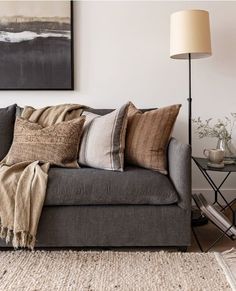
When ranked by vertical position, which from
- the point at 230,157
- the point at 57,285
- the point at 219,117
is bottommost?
the point at 57,285

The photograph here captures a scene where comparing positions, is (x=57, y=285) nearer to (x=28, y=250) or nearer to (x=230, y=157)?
(x=28, y=250)

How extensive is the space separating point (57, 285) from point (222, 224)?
102 cm

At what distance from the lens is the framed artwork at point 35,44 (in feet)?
9.12

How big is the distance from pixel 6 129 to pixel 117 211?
41.5 inches

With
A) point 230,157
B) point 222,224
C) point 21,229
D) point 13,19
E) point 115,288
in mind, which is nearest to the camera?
point 115,288

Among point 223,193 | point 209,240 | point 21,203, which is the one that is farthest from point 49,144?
point 223,193

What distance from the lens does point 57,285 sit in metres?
1.66

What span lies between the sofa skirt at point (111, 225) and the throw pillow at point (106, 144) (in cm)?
29

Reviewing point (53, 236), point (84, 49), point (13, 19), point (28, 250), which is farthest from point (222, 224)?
point (13, 19)

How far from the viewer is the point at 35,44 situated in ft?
9.18

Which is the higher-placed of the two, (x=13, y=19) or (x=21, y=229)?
(x=13, y=19)

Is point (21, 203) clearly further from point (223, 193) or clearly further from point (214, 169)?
point (223, 193)

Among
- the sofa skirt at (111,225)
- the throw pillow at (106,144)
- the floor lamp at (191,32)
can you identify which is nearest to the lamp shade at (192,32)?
the floor lamp at (191,32)

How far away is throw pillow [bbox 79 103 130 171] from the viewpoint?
2.16 meters
